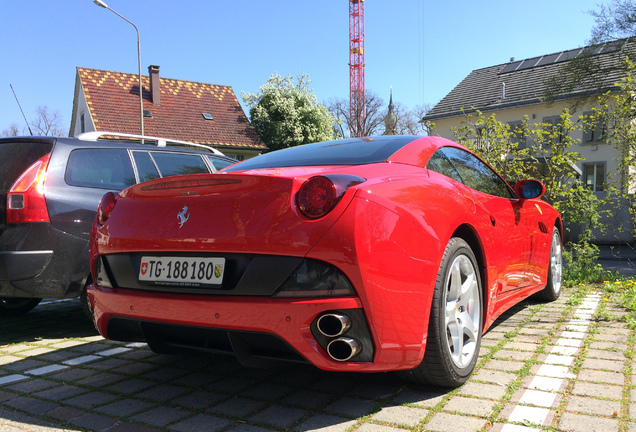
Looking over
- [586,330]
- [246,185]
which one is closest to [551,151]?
[586,330]

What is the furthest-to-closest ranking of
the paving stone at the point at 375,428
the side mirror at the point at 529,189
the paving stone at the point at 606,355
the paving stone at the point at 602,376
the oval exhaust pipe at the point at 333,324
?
the side mirror at the point at 529,189, the paving stone at the point at 606,355, the paving stone at the point at 602,376, the paving stone at the point at 375,428, the oval exhaust pipe at the point at 333,324

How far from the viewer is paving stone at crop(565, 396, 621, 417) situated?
250 cm

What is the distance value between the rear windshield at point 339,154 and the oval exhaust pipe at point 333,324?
37.5 inches

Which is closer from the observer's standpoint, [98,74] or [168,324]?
[168,324]

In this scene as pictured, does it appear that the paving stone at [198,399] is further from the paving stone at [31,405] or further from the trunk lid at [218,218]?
the trunk lid at [218,218]

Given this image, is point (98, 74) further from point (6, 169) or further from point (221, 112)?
point (6, 169)

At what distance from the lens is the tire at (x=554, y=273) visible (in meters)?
5.31

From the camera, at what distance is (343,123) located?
58.7 meters

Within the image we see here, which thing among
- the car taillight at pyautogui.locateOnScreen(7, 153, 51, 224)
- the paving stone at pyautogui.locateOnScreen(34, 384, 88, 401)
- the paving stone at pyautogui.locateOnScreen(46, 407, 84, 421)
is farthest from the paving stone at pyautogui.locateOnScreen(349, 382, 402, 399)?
the car taillight at pyautogui.locateOnScreen(7, 153, 51, 224)

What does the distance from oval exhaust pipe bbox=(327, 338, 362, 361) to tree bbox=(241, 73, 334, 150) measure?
3396 cm

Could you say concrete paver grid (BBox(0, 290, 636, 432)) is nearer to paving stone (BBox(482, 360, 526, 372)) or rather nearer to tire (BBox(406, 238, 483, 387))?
paving stone (BBox(482, 360, 526, 372))

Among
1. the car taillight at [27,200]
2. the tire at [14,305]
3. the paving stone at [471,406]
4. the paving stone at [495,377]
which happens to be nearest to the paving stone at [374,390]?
the paving stone at [471,406]

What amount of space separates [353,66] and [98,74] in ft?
150

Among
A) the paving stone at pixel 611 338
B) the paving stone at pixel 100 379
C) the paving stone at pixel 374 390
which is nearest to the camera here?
the paving stone at pixel 374 390
